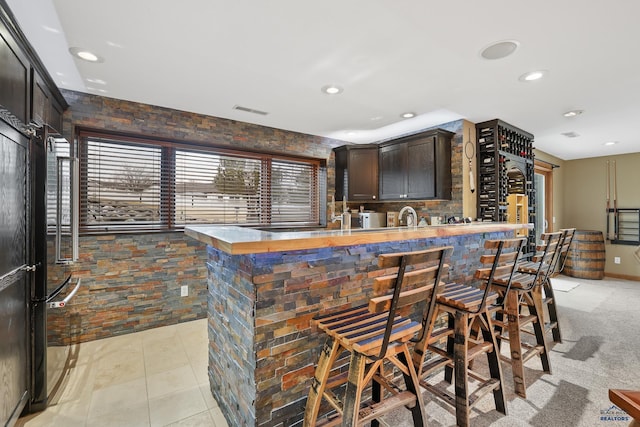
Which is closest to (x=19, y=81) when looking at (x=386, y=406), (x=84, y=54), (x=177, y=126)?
(x=84, y=54)

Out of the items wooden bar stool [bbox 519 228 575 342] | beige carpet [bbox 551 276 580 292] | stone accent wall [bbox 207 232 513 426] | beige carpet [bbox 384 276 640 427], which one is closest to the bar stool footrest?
stone accent wall [bbox 207 232 513 426]

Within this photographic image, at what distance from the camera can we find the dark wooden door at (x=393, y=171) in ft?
13.7

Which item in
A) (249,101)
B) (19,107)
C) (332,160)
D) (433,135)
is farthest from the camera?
(332,160)

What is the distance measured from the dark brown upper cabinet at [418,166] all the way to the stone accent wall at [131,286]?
2.79 meters

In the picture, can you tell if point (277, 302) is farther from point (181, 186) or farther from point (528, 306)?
point (181, 186)

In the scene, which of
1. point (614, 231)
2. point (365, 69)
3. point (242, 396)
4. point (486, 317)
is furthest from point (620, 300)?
point (242, 396)

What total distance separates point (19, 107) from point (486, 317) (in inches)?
122

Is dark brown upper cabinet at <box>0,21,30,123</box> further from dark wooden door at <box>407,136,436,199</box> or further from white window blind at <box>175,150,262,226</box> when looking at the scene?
dark wooden door at <box>407,136,436,199</box>

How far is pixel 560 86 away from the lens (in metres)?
2.79

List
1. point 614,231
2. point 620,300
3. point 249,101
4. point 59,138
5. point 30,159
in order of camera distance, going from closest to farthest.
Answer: point 30,159 < point 59,138 < point 249,101 < point 620,300 < point 614,231

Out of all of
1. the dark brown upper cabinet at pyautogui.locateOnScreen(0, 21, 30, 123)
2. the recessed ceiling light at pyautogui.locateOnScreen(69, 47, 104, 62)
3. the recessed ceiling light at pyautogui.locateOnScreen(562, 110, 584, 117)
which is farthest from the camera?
the recessed ceiling light at pyautogui.locateOnScreen(562, 110, 584, 117)

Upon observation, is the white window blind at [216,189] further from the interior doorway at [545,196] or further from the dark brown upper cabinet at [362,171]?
the interior doorway at [545,196]

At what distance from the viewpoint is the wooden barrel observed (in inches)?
215

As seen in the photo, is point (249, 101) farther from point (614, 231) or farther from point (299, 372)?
point (614, 231)
